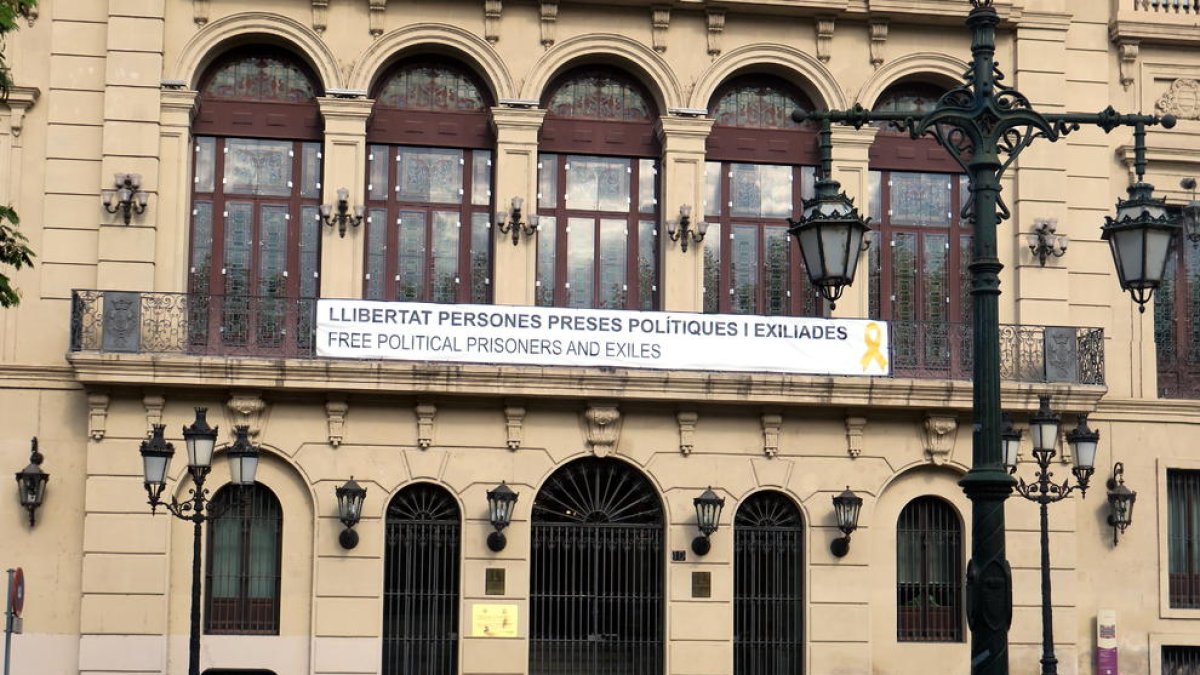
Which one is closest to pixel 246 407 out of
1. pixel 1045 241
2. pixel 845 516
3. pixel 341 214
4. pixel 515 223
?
pixel 341 214

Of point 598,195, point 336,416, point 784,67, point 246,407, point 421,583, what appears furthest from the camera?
point 784,67

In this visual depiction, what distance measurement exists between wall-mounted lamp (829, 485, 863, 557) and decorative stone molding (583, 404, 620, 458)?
3.29m

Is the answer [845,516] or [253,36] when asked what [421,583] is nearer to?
[845,516]

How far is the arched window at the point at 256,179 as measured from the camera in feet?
87.7

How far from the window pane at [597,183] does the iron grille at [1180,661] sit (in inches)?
412

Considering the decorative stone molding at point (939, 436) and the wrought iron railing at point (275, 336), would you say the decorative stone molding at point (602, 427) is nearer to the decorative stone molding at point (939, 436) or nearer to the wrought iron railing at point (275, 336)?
the wrought iron railing at point (275, 336)

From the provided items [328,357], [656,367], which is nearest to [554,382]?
[656,367]

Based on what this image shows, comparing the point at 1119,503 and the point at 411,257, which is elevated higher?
the point at 411,257

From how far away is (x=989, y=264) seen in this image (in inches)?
507

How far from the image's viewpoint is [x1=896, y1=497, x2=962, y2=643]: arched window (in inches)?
1065

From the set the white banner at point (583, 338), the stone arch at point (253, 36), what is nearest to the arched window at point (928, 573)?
the white banner at point (583, 338)

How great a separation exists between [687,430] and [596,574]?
2403 millimetres

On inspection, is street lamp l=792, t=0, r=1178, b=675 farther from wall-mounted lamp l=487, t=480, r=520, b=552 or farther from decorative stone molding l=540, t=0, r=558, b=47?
decorative stone molding l=540, t=0, r=558, b=47

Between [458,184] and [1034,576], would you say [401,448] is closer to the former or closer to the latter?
[458,184]
